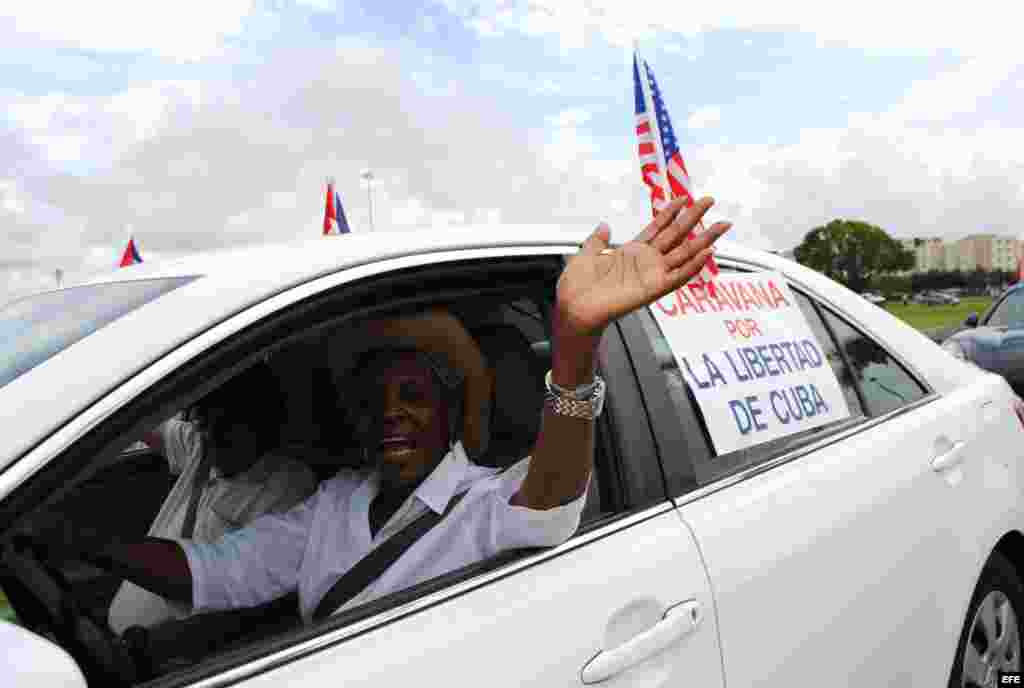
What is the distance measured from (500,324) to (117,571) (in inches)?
38.6

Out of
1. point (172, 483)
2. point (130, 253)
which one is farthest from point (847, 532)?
point (130, 253)

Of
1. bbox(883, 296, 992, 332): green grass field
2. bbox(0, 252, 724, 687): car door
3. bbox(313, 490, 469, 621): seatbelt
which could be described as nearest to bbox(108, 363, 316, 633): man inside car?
bbox(313, 490, 469, 621): seatbelt

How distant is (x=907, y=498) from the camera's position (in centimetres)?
212

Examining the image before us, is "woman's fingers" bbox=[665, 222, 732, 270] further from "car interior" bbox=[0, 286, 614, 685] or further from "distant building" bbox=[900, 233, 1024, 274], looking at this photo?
"distant building" bbox=[900, 233, 1024, 274]

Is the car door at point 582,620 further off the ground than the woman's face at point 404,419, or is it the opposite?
the woman's face at point 404,419

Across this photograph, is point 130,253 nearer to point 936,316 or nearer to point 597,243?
point 597,243

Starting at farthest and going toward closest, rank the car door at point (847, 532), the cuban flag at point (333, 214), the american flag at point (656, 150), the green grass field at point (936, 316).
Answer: the green grass field at point (936, 316) < the cuban flag at point (333, 214) < the american flag at point (656, 150) < the car door at point (847, 532)

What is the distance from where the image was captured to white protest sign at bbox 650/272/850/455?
1861 mm

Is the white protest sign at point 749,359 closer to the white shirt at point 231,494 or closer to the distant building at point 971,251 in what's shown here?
the white shirt at point 231,494

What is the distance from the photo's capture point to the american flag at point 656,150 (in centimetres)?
219

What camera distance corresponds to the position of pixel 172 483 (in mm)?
2371

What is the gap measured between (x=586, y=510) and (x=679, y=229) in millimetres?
572

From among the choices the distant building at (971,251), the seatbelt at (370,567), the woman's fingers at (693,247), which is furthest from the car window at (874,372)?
the distant building at (971,251)

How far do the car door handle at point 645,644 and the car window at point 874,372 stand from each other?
3.70ft
